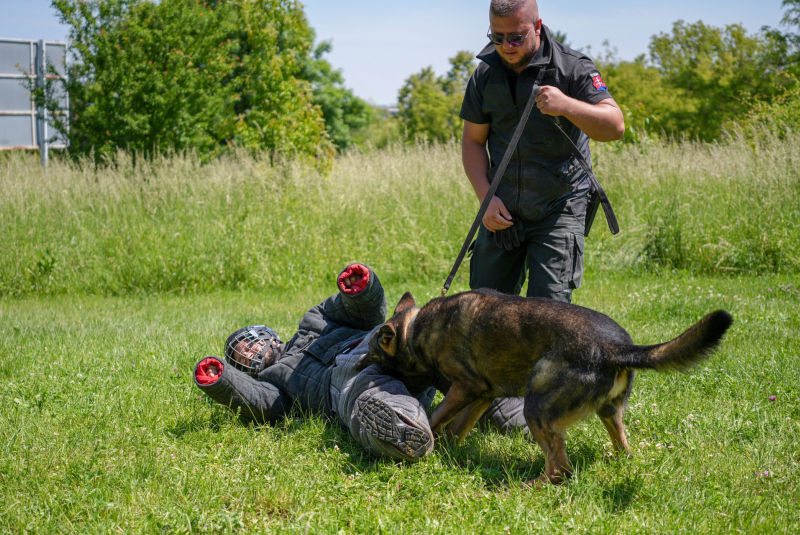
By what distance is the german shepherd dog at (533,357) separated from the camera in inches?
109

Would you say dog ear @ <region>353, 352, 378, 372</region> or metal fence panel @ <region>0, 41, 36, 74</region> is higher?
metal fence panel @ <region>0, 41, 36, 74</region>

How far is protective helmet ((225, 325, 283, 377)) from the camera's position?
14.3 ft

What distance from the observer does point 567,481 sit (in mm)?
2947

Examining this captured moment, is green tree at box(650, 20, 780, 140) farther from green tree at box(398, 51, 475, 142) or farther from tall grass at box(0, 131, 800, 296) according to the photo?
tall grass at box(0, 131, 800, 296)

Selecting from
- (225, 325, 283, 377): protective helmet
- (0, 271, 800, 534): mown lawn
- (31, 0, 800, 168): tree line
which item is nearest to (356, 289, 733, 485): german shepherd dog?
(0, 271, 800, 534): mown lawn

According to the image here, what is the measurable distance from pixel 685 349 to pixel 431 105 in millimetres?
29127

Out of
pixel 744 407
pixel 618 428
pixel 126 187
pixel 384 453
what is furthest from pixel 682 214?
pixel 126 187

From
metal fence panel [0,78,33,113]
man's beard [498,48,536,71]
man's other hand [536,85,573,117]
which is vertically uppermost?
metal fence panel [0,78,33,113]

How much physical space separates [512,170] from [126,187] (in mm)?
8140

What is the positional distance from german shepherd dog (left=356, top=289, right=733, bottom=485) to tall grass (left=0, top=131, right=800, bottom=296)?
5.50 meters

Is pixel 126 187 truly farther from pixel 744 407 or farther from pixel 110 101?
pixel 744 407

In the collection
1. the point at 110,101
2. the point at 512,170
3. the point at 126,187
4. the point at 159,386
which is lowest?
the point at 159,386

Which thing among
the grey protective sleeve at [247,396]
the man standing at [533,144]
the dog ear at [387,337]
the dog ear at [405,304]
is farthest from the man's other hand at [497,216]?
the grey protective sleeve at [247,396]

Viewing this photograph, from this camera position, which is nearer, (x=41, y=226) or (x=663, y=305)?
(x=663, y=305)
